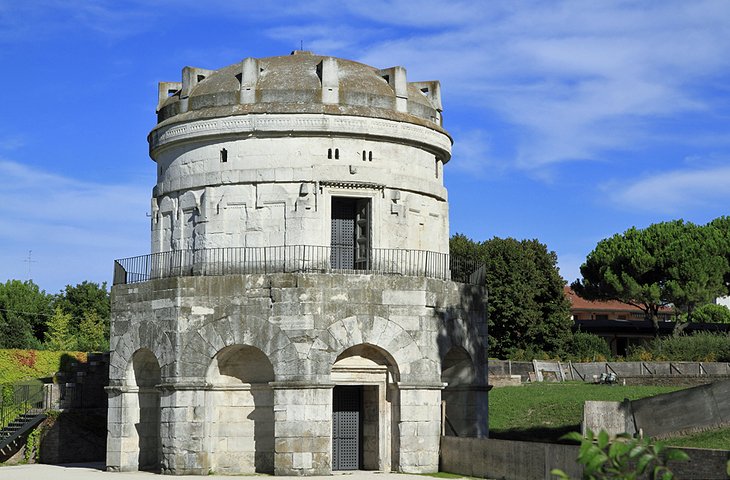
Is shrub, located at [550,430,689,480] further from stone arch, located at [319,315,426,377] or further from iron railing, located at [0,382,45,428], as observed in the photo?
iron railing, located at [0,382,45,428]

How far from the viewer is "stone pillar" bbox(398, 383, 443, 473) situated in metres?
29.5

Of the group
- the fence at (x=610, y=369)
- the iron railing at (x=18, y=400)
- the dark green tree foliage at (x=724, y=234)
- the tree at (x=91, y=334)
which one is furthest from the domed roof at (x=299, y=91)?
the dark green tree foliage at (x=724, y=234)

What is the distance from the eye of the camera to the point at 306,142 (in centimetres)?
3144

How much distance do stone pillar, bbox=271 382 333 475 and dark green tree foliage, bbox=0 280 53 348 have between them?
149ft

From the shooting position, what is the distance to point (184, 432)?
29328 millimetres

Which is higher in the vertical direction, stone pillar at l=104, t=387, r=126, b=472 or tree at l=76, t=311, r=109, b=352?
tree at l=76, t=311, r=109, b=352

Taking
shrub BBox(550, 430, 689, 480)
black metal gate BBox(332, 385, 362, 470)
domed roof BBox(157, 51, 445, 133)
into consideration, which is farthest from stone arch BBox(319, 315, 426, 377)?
shrub BBox(550, 430, 689, 480)

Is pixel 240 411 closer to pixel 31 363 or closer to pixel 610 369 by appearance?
pixel 31 363

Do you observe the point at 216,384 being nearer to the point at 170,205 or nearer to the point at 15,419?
the point at 170,205

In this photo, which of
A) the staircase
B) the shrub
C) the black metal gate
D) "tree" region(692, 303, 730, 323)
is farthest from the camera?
"tree" region(692, 303, 730, 323)

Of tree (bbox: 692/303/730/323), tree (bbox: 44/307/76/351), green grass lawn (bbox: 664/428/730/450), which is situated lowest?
green grass lawn (bbox: 664/428/730/450)

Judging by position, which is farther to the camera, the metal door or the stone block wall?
the metal door

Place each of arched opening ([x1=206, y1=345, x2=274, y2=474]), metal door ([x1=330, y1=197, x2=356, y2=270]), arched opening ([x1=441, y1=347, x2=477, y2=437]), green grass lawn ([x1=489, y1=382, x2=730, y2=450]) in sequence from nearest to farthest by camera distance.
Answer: arched opening ([x1=206, y1=345, x2=274, y2=474]) < metal door ([x1=330, y1=197, x2=356, y2=270]) < arched opening ([x1=441, y1=347, x2=477, y2=437]) < green grass lawn ([x1=489, y1=382, x2=730, y2=450])

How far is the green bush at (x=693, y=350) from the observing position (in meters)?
54.9
